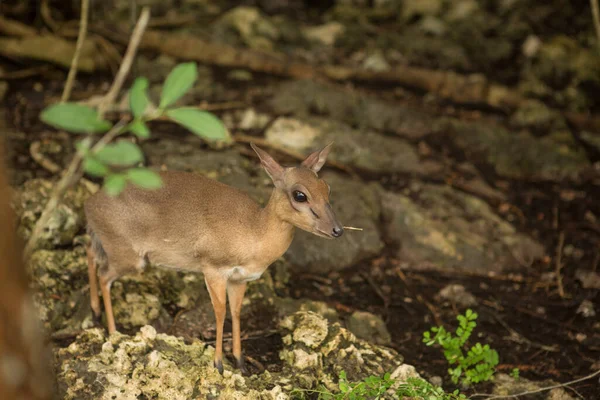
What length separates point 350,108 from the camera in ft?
27.3

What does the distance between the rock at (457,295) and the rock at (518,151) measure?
7.25ft

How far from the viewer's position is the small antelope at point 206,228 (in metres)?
4.64

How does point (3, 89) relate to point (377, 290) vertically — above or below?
above

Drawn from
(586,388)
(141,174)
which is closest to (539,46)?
(586,388)

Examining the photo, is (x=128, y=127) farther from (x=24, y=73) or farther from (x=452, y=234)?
(x=24, y=73)

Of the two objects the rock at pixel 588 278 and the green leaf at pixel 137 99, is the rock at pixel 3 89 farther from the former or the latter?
the rock at pixel 588 278

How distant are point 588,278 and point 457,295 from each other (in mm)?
1250

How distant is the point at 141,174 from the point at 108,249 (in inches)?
104

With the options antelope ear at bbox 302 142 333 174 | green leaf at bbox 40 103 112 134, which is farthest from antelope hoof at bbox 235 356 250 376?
green leaf at bbox 40 103 112 134

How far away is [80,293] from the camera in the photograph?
527cm

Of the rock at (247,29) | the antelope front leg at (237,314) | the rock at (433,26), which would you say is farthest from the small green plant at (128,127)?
the rock at (433,26)

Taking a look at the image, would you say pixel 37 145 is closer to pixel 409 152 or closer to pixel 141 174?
pixel 409 152

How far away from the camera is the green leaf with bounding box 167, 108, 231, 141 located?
92.0 inches

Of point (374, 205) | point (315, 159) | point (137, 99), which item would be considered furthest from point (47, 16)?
point (137, 99)
